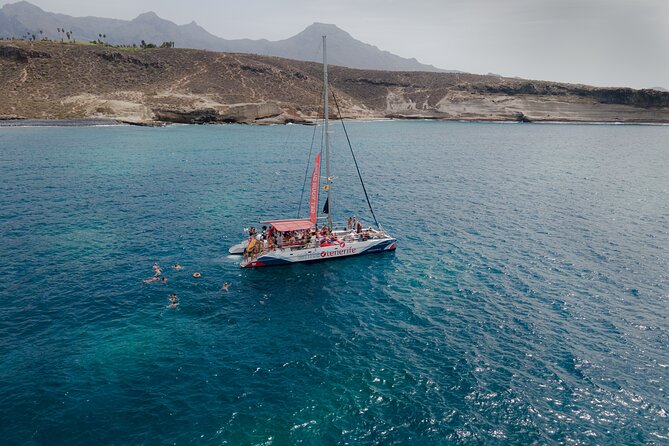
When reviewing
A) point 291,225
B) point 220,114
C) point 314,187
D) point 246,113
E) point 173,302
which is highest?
point 246,113

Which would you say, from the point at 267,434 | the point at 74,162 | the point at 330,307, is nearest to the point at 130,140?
the point at 74,162

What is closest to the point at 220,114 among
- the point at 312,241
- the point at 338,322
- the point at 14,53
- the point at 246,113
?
the point at 246,113

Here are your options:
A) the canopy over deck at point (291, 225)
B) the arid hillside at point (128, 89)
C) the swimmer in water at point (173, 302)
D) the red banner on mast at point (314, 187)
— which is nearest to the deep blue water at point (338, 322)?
the swimmer in water at point (173, 302)

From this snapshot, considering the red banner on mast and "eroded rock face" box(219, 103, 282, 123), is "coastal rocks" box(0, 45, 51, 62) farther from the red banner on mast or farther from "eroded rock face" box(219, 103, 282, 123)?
the red banner on mast

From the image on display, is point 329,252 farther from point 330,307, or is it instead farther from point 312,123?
point 312,123

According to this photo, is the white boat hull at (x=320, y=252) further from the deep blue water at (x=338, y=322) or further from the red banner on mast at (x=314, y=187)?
the red banner on mast at (x=314, y=187)

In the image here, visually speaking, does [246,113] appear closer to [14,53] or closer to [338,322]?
[14,53]
